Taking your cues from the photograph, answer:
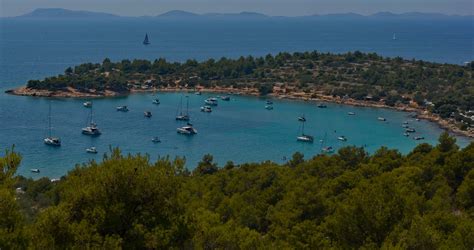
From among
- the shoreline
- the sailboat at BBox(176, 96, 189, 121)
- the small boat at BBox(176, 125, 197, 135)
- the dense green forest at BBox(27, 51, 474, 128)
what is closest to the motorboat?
the small boat at BBox(176, 125, 197, 135)

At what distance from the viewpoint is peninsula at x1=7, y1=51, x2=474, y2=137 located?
2514 inches

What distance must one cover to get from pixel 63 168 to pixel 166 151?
27.6 ft

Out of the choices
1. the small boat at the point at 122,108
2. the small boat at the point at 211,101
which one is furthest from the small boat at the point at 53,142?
the small boat at the point at 211,101

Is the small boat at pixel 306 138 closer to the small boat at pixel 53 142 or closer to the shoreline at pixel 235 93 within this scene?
the shoreline at pixel 235 93

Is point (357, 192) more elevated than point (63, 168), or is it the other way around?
point (357, 192)

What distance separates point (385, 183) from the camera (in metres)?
14.0

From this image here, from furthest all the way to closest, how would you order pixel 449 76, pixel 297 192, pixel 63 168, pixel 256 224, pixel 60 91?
1. pixel 449 76
2. pixel 60 91
3. pixel 63 168
4. pixel 256 224
5. pixel 297 192

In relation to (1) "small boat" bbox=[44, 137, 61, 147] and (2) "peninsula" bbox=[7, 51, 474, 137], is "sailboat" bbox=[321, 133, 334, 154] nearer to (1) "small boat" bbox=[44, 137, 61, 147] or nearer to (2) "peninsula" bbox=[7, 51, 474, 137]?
(2) "peninsula" bbox=[7, 51, 474, 137]

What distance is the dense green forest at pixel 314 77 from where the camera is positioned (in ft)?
216

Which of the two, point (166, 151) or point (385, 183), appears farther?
point (166, 151)

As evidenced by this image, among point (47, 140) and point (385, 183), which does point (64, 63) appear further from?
point (385, 183)

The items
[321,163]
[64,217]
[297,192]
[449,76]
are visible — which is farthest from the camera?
[449,76]

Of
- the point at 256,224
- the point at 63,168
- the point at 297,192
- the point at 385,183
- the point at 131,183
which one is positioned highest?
the point at 131,183

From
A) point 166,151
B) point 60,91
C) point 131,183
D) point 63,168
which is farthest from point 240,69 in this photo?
point 131,183
